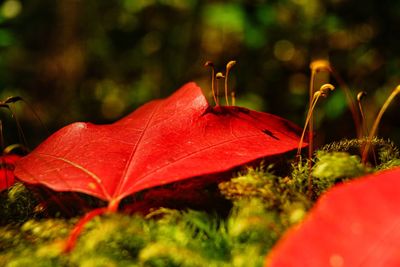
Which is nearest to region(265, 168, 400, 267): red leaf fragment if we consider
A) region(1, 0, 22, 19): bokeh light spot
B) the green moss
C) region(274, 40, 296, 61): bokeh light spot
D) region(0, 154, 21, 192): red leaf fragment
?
the green moss

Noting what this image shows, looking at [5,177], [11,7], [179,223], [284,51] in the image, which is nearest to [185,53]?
[284,51]

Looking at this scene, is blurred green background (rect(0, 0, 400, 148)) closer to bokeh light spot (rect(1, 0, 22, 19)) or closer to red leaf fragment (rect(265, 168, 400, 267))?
bokeh light spot (rect(1, 0, 22, 19))

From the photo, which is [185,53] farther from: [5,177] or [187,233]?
[187,233]

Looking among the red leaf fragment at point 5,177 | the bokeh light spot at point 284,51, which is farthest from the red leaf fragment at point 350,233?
the bokeh light spot at point 284,51

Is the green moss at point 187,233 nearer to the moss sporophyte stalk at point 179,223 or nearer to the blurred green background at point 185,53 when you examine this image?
the moss sporophyte stalk at point 179,223

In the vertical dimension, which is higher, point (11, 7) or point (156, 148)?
point (11, 7)

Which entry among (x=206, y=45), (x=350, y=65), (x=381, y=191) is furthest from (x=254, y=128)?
(x=206, y=45)
